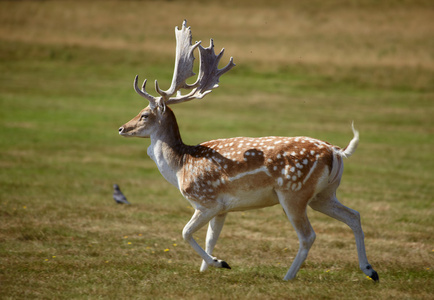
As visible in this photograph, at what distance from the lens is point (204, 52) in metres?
8.83

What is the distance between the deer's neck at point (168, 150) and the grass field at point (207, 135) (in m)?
1.20

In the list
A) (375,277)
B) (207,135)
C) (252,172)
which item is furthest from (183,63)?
(207,135)

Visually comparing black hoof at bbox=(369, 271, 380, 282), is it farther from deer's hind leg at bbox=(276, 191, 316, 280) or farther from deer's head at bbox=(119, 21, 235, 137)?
deer's head at bbox=(119, 21, 235, 137)

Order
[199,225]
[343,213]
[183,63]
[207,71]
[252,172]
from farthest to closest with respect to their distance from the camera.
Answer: [207,71] → [183,63] → [343,213] → [199,225] → [252,172]

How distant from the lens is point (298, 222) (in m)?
7.48

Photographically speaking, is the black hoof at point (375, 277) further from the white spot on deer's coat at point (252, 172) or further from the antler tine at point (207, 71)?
the antler tine at point (207, 71)

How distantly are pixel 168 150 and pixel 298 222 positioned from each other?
6.17 ft

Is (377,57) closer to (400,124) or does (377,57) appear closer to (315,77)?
(315,77)

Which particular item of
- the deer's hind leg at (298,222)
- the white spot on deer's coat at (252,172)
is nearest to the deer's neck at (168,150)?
the white spot on deer's coat at (252,172)

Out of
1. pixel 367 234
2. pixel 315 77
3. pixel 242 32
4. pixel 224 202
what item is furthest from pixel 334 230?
pixel 242 32

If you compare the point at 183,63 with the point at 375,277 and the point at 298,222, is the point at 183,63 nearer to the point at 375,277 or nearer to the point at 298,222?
the point at 298,222

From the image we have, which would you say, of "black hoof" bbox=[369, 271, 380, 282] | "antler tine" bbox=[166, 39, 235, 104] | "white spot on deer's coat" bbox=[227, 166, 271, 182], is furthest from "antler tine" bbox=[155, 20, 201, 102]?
"black hoof" bbox=[369, 271, 380, 282]

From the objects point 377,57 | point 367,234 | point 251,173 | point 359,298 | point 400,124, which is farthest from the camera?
point 377,57

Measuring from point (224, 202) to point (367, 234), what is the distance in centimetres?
396
